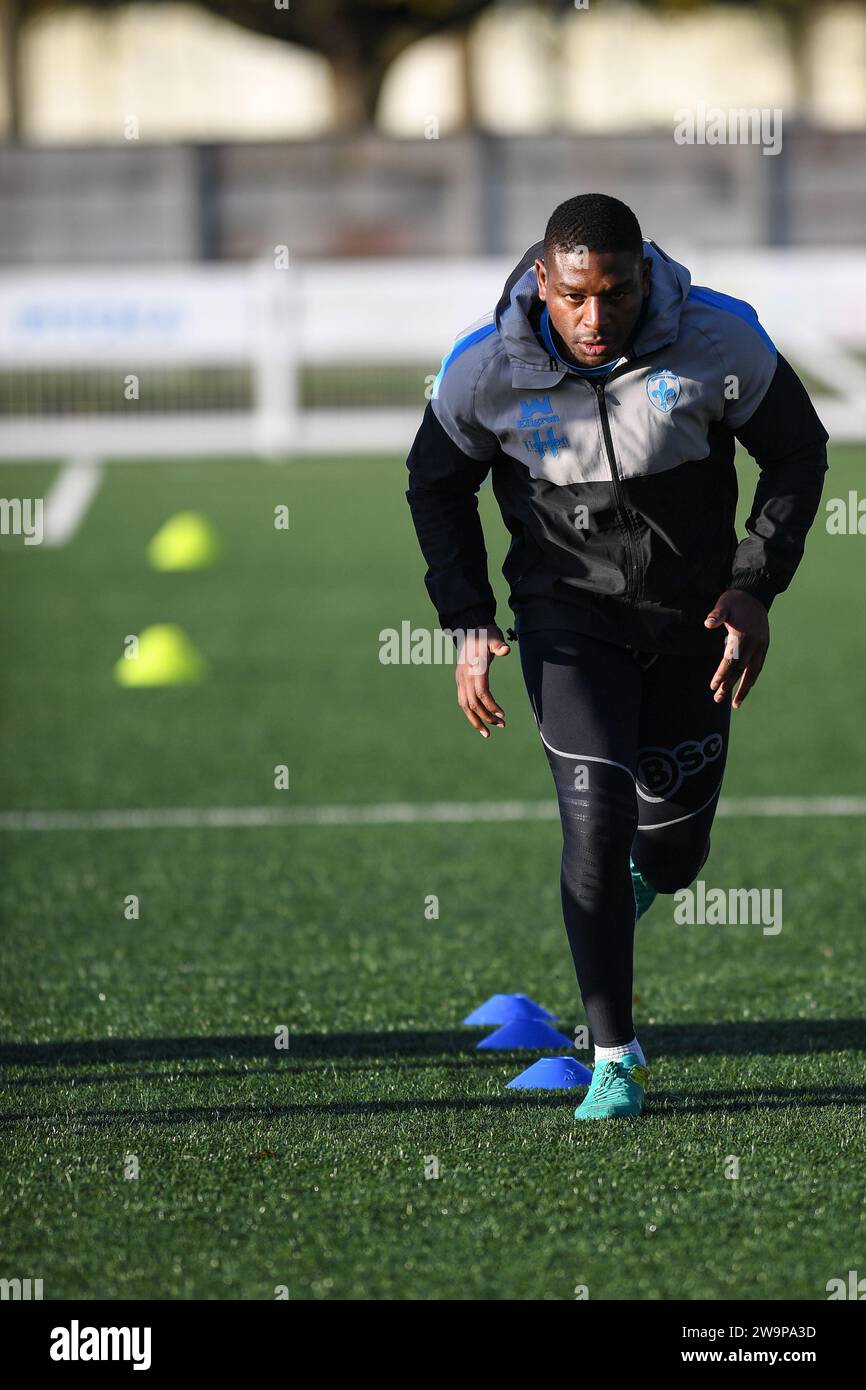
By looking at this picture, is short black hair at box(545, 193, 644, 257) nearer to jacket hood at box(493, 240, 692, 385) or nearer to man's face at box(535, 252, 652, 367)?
man's face at box(535, 252, 652, 367)

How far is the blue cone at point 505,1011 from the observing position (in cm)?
518

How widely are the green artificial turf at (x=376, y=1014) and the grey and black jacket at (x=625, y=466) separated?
3.61 feet

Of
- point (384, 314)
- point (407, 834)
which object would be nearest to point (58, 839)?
point (407, 834)

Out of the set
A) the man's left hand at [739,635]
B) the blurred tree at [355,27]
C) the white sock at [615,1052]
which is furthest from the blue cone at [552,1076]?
the blurred tree at [355,27]

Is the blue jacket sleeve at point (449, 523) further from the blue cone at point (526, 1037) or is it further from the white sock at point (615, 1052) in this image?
the blue cone at point (526, 1037)

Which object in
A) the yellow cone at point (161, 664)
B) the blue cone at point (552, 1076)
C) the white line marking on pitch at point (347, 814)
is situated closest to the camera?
the blue cone at point (552, 1076)

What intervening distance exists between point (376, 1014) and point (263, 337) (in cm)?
1409

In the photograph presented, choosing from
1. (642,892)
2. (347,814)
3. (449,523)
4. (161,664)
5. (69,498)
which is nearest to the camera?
(449,523)

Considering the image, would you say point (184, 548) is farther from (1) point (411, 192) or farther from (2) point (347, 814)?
(1) point (411, 192)

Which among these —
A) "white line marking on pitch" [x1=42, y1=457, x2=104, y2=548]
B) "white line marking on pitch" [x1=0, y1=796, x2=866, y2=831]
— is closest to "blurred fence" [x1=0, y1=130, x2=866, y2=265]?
"white line marking on pitch" [x1=42, y1=457, x2=104, y2=548]

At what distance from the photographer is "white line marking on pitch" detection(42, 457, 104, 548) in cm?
1566

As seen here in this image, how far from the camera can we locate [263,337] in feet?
61.6

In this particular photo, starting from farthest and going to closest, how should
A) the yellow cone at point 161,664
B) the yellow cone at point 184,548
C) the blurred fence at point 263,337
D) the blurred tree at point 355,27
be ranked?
the blurred tree at point 355,27 → the blurred fence at point 263,337 → the yellow cone at point 184,548 → the yellow cone at point 161,664

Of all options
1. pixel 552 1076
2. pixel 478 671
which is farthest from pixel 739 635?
pixel 552 1076
